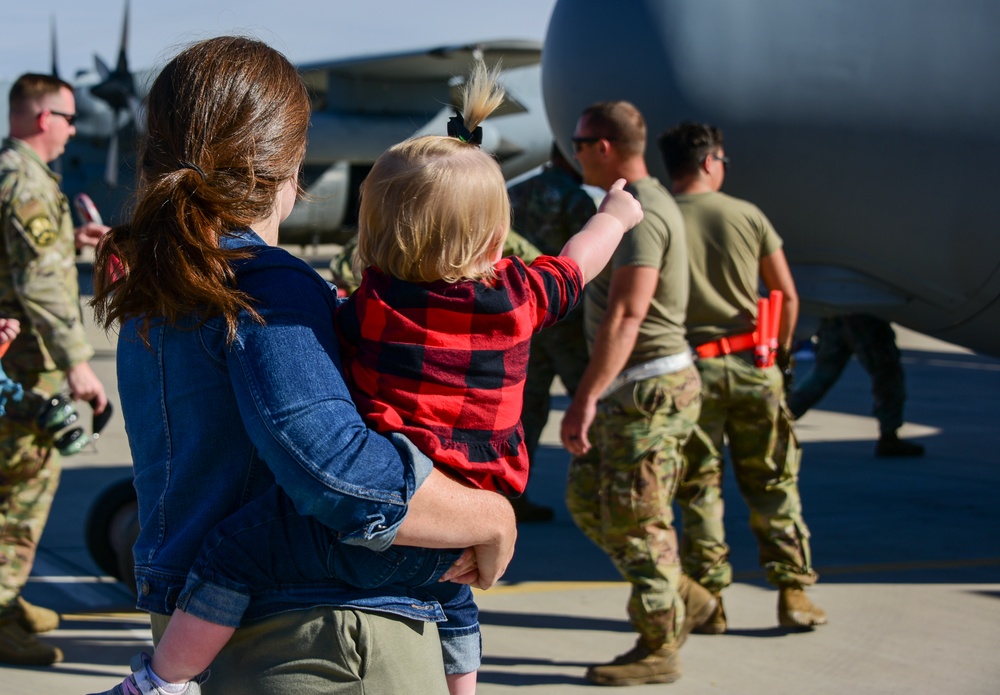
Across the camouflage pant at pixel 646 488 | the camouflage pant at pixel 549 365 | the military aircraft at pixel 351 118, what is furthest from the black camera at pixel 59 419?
the military aircraft at pixel 351 118

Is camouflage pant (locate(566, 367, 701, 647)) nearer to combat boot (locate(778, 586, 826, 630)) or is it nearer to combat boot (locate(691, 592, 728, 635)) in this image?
combat boot (locate(691, 592, 728, 635))

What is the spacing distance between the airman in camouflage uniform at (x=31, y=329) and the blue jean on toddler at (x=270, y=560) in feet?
8.26

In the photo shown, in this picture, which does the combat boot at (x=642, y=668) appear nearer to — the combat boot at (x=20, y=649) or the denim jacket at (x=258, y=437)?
the combat boot at (x=20, y=649)

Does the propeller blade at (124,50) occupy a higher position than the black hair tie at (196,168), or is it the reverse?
the black hair tie at (196,168)

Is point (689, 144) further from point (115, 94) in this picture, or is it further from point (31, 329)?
point (115, 94)

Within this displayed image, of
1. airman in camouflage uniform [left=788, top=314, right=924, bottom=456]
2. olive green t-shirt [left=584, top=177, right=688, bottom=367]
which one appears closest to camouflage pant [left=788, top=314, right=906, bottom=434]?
airman in camouflage uniform [left=788, top=314, right=924, bottom=456]

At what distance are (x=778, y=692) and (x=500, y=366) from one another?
2504 millimetres

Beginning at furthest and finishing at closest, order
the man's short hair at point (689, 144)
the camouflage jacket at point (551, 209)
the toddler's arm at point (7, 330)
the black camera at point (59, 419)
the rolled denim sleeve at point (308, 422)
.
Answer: the camouflage jacket at point (551, 209) < the man's short hair at point (689, 144) < the black camera at point (59, 419) < the toddler's arm at point (7, 330) < the rolled denim sleeve at point (308, 422)

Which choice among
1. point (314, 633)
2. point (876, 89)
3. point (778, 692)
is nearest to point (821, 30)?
point (876, 89)

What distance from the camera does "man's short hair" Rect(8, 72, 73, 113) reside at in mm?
3988

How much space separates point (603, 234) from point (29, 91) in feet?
9.94

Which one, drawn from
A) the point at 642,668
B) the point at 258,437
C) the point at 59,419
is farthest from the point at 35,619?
the point at 258,437

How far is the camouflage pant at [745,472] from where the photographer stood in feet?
13.4

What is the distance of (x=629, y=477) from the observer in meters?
3.63
